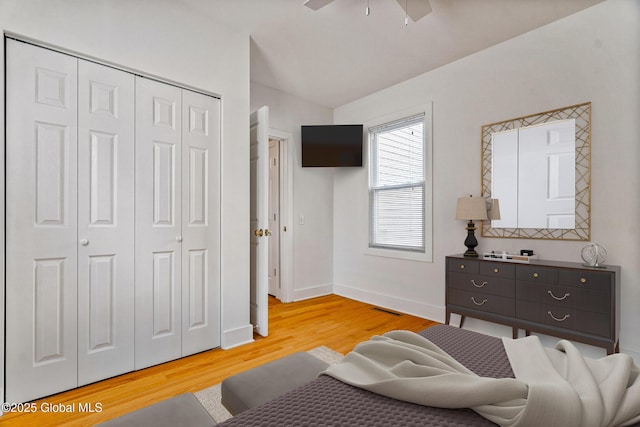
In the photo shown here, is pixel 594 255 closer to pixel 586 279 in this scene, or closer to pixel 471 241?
pixel 586 279

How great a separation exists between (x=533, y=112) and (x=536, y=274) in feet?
4.71

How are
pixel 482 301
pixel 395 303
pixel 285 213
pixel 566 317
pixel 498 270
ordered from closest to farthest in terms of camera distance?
pixel 566 317, pixel 498 270, pixel 482 301, pixel 395 303, pixel 285 213

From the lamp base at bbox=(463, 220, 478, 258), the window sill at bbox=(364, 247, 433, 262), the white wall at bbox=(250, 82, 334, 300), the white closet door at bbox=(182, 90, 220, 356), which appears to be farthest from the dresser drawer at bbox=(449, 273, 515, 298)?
the white closet door at bbox=(182, 90, 220, 356)

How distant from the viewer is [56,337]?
1985mm

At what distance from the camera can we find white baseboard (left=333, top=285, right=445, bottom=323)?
349 centimetres

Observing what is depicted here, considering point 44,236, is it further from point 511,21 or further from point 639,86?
point 639,86

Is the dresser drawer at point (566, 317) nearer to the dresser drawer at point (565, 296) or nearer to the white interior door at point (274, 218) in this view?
the dresser drawer at point (565, 296)

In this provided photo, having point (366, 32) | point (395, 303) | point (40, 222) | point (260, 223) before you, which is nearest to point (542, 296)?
point (395, 303)

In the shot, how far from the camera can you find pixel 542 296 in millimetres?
2436

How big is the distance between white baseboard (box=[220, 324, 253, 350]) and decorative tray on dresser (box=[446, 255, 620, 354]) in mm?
1864

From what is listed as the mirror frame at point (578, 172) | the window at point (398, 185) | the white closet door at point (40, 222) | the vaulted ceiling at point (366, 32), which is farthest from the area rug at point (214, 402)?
the vaulted ceiling at point (366, 32)

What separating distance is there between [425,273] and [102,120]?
10.9 ft

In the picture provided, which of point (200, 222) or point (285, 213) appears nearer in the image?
point (200, 222)

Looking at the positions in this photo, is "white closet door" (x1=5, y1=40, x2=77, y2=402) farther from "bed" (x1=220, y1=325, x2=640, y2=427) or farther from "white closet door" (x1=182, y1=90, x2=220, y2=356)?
"bed" (x1=220, y1=325, x2=640, y2=427)
